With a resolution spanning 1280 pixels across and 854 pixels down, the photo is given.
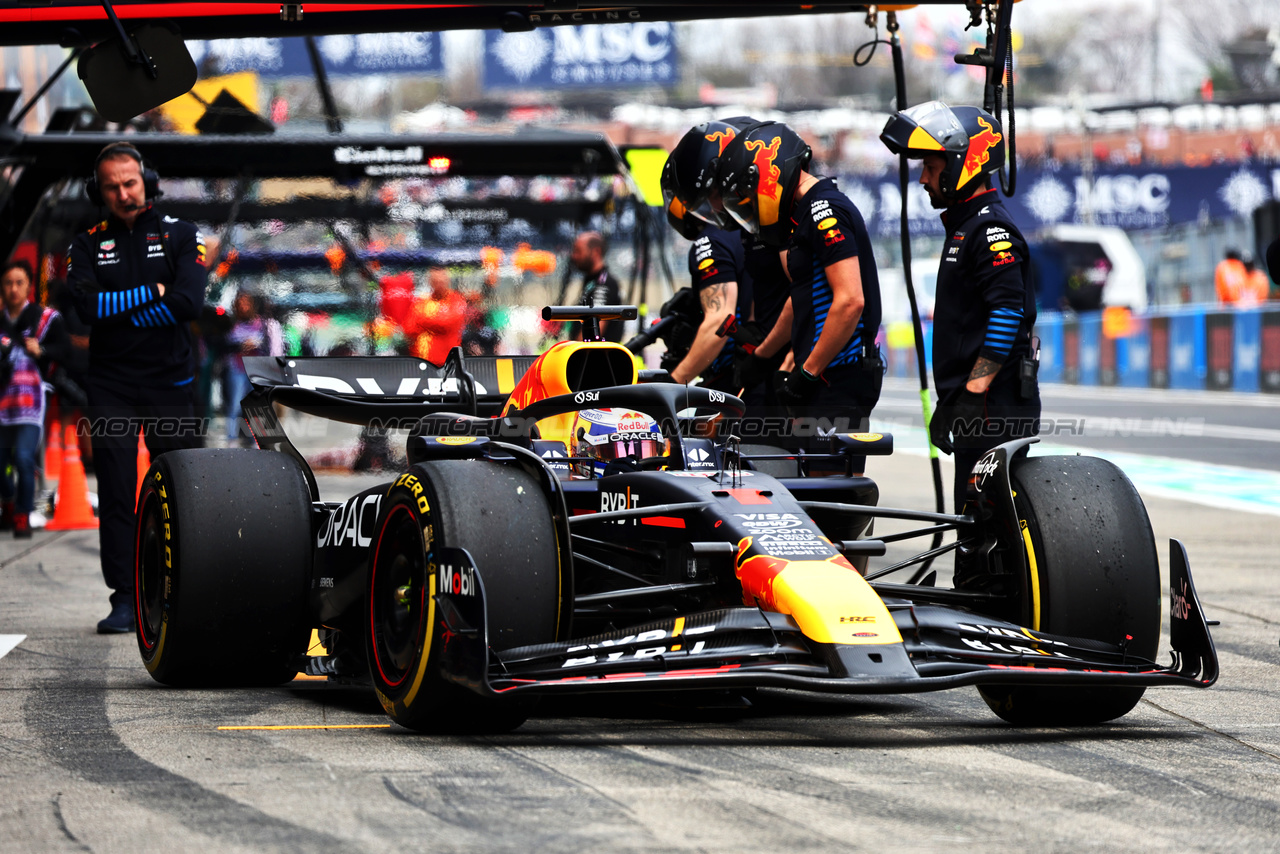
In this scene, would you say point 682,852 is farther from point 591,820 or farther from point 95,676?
point 95,676

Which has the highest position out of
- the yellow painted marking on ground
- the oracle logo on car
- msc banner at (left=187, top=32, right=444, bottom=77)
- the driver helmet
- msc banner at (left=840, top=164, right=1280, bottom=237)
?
msc banner at (left=187, top=32, right=444, bottom=77)

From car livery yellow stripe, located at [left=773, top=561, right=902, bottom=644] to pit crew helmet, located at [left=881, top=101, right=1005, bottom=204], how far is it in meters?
2.16

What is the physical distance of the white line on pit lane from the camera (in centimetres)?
634

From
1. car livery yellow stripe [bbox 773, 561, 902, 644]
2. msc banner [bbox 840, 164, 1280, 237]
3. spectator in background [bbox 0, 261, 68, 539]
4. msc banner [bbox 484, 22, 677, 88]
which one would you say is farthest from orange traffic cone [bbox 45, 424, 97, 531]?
msc banner [bbox 840, 164, 1280, 237]

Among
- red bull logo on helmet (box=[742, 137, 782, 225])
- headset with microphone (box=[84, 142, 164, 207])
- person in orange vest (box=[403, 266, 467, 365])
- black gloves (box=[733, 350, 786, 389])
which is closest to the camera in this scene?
red bull logo on helmet (box=[742, 137, 782, 225])

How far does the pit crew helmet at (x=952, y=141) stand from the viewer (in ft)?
19.9

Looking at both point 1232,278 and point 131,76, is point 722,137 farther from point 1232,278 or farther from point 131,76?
point 1232,278

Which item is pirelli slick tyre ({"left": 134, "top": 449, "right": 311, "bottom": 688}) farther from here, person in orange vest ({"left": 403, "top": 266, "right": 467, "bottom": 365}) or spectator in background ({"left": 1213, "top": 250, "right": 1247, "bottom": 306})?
spectator in background ({"left": 1213, "top": 250, "right": 1247, "bottom": 306})

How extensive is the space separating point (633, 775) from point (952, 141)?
297 centimetres

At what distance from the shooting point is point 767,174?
6.45m

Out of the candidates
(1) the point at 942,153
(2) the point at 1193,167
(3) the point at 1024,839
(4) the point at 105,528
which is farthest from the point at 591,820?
(2) the point at 1193,167

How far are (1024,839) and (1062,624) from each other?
138 cm

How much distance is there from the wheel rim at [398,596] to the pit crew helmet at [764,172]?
2.28m

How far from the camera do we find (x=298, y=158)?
1389cm
